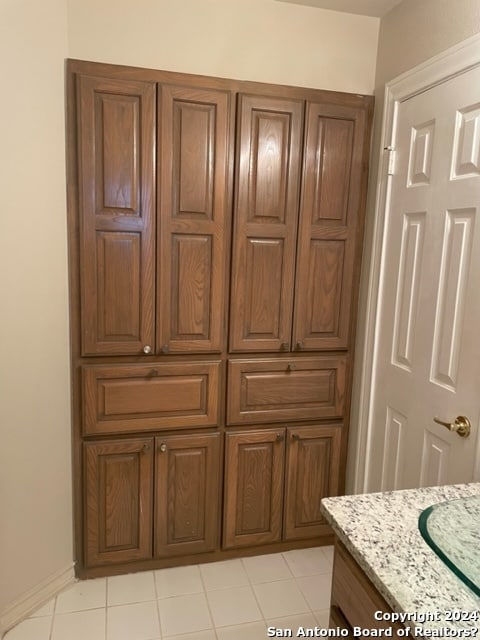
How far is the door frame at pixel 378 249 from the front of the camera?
168cm

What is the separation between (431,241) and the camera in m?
1.72

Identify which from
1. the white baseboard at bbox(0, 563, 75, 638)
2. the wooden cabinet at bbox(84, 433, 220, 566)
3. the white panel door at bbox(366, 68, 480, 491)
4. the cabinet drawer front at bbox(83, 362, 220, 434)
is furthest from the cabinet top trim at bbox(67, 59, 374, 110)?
the white baseboard at bbox(0, 563, 75, 638)

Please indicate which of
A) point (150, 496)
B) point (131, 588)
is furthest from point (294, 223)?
point (131, 588)

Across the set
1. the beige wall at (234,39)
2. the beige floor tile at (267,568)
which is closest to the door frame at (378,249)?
the beige wall at (234,39)

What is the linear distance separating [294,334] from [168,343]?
57 centimetres

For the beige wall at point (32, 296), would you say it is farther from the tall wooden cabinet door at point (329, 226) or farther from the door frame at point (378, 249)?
the door frame at point (378, 249)

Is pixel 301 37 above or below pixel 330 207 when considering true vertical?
above

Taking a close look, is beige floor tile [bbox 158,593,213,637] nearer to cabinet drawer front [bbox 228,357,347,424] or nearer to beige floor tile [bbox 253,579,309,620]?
beige floor tile [bbox 253,579,309,620]

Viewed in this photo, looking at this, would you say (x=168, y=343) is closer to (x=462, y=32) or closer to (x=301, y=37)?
(x=301, y=37)

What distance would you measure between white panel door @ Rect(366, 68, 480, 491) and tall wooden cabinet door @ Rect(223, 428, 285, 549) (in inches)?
18.1

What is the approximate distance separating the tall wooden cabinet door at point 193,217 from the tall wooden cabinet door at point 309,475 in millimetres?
647

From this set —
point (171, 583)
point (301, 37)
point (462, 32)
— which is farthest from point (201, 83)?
point (171, 583)

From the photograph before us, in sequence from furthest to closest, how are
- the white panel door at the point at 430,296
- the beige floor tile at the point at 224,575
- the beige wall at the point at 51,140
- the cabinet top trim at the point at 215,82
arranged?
the beige floor tile at the point at 224,575 → the cabinet top trim at the point at 215,82 → the beige wall at the point at 51,140 → the white panel door at the point at 430,296

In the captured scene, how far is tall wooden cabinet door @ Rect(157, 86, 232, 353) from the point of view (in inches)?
73.3
